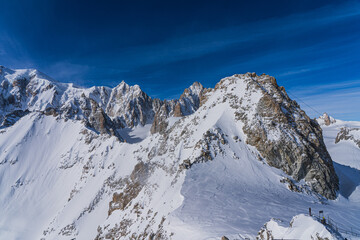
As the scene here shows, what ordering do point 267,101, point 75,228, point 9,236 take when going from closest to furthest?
point 267,101 < point 75,228 < point 9,236

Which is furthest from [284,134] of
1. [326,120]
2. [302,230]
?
[326,120]

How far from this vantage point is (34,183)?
78688 mm

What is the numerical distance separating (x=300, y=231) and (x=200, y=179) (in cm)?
1895

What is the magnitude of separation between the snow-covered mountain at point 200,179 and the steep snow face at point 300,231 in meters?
3.34

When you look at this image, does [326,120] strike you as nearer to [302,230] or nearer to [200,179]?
[200,179]

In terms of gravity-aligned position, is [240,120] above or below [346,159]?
below

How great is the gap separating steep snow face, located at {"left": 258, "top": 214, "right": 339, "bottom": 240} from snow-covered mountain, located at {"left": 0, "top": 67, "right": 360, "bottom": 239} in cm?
334

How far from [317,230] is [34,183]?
93.9 m

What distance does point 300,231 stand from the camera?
10.3 m

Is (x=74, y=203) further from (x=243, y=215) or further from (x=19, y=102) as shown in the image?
(x=19, y=102)

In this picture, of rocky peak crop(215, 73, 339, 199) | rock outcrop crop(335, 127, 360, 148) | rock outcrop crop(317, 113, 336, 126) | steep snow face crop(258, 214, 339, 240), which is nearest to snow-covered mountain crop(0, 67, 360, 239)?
rocky peak crop(215, 73, 339, 199)

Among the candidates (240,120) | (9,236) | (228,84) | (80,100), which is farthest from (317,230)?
(80,100)

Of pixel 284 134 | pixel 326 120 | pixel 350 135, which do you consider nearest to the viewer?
pixel 284 134

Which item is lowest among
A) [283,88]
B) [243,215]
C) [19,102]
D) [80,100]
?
[243,215]
